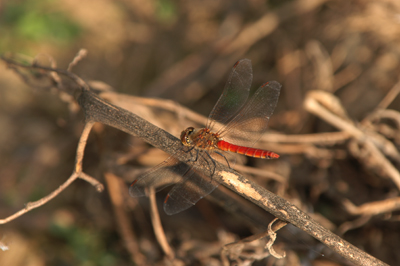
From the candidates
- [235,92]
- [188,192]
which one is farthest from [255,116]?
[188,192]

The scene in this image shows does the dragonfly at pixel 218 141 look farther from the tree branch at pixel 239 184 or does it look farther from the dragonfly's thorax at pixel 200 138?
the tree branch at pixel 239 184

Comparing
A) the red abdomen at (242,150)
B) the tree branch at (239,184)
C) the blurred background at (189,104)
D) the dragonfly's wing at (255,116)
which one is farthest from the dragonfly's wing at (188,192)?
the blurred background at (189,104)

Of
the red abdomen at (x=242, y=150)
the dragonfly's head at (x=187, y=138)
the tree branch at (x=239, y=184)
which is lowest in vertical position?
the tree branch at (x=239, y=184)

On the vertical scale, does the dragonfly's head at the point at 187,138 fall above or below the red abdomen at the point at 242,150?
below

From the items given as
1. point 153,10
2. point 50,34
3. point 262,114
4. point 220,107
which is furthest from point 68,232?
point 153,10

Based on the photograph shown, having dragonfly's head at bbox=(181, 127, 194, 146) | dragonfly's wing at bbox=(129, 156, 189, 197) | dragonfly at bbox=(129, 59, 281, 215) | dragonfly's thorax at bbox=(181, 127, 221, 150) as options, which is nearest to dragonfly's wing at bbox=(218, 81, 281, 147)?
dragonfly at bbox=(129, 59, 281, 215)
